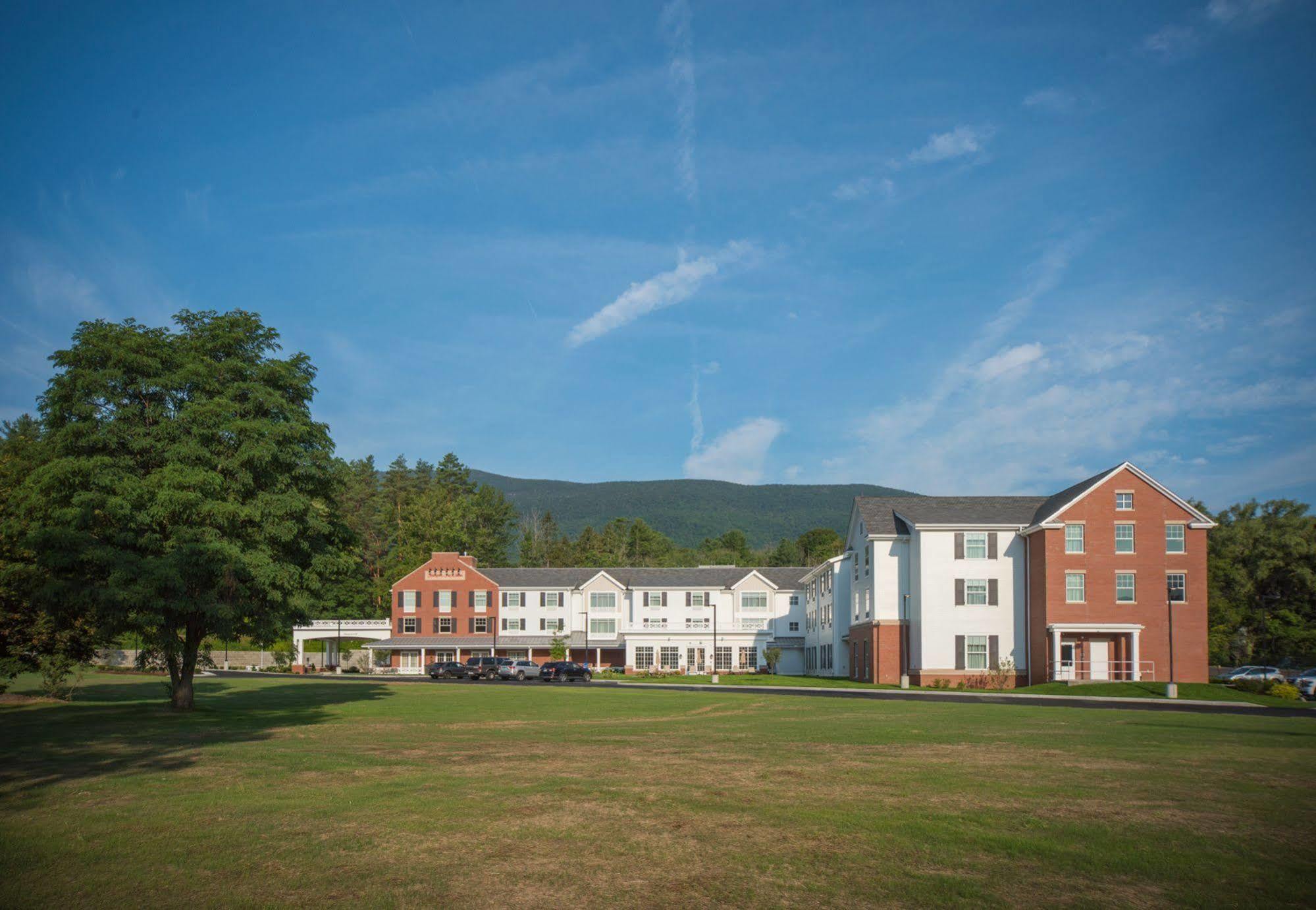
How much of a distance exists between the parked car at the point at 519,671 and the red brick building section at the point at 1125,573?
1368 inches

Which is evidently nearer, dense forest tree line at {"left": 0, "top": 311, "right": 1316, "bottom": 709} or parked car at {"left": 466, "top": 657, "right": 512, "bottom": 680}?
dense forest tree line at {"left": 0, "top": 311, "right": 1316, "bottom": 709}

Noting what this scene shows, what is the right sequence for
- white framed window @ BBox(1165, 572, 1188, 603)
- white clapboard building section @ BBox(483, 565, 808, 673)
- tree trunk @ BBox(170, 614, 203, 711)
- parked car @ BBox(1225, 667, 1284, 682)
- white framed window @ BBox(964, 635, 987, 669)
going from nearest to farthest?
1. tree trunk @ BBox(170, 614, 203, 711)
2. white framed window @ BBox(1165, 572, 1188, 603)
3. parked car @ BBox(1225, 667, 1284, 682)
4. white framed window @ BBox(964, 635, 987, 669)
5. white clapboard building section @ BBox(483, 565, 808, 673)

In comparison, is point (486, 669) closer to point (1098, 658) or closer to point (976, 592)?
point (976, 592)

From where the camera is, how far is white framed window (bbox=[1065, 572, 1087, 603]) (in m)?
55.8

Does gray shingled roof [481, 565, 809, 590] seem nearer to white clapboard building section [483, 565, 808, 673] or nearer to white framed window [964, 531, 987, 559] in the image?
white clapboard building section [483, 565, 808, 673]

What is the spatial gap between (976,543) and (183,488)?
4540 cm

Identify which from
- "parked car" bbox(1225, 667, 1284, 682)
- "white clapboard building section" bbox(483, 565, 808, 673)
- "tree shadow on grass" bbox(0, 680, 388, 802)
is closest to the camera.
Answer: "tree shadow on grass" bbox(0, 680, 388, 802)

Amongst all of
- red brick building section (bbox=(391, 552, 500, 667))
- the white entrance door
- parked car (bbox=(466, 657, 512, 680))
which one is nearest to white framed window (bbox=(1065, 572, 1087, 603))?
the white entrance door

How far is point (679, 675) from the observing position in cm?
7731

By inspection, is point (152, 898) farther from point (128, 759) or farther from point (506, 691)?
point (506, 691)

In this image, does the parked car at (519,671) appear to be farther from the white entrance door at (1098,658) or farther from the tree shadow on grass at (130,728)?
the white entrance door at (1098,658)

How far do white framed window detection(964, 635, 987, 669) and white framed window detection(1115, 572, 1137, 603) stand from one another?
313 inches

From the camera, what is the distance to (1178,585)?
56031 mm

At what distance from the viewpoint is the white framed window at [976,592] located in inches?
2338
